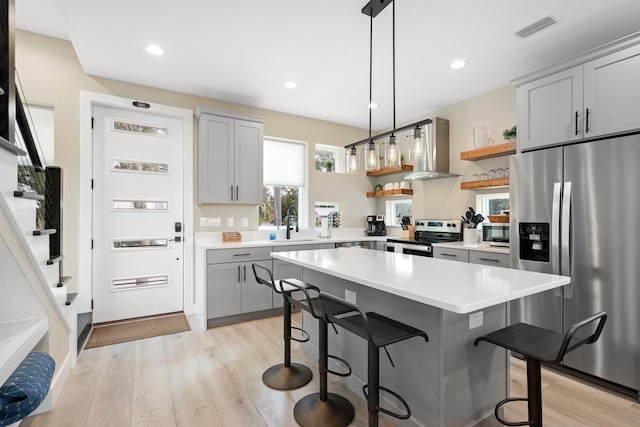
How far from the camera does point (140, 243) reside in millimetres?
3701

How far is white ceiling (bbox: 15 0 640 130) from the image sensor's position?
231 cm

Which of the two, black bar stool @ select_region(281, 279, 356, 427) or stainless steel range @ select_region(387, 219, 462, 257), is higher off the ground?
stainless steel range @ select_region(387, 219, 462, 257)

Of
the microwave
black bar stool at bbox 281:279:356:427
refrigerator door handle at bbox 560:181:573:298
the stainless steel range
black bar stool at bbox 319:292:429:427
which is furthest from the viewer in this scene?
the stainless steel range

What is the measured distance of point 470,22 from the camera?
2.46m

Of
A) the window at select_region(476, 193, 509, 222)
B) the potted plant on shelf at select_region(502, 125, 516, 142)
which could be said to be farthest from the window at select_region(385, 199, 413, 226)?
the potted plant on shelf at select_region(502, 125, 516, 142)

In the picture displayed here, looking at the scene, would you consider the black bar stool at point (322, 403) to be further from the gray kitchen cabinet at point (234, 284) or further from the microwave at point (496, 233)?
A: the microwave at point (496, 233)

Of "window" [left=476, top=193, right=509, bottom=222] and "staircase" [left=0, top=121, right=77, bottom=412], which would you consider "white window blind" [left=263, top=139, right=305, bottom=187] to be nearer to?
"window" [left=476, top=193, right=509, bottom=222]

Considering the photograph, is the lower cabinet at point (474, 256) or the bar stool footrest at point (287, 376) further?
the lower cabinet at point (474, 256)

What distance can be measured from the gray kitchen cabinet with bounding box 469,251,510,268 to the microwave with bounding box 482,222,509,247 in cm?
41

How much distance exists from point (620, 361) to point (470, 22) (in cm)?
269

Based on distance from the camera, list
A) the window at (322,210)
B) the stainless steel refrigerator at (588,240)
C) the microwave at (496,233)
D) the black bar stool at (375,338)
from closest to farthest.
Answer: the black bar stool at (375,338), the stainless steel refrigerator at (588,240), the microwave at (496,233), the window at (322,210)

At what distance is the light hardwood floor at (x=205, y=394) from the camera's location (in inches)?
74.9

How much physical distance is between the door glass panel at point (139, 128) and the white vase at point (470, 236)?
12.6 ft

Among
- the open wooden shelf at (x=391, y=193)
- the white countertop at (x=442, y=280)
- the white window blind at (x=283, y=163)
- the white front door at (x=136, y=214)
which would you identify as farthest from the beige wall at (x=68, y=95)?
the white countertop at (x=442, y=280)
